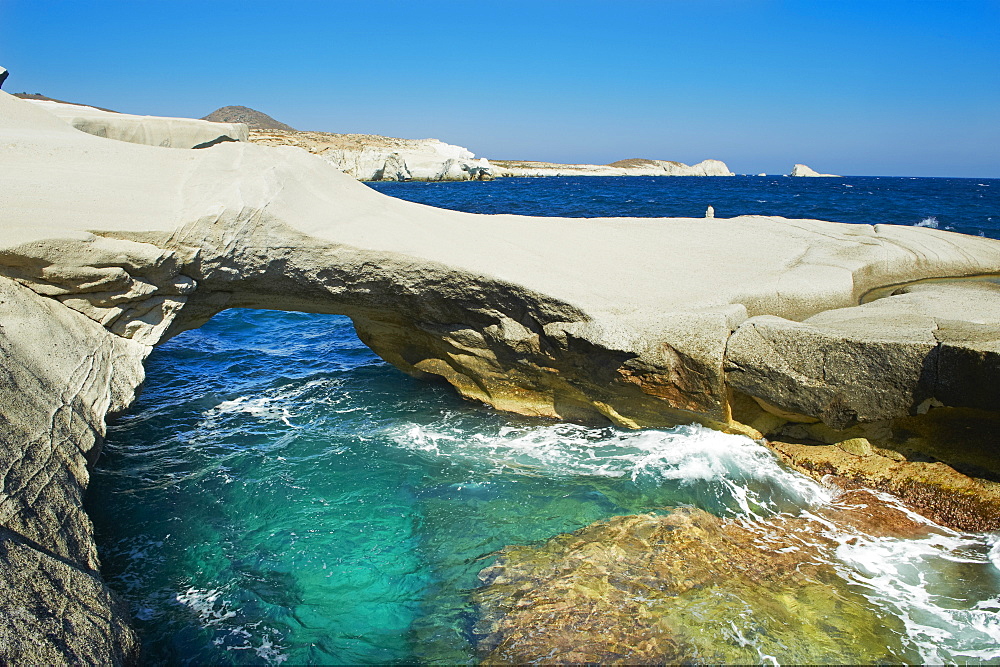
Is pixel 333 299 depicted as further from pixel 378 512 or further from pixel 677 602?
pixel 677 602

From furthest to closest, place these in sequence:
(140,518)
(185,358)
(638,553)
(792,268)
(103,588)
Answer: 1. (185,358)
2. (792,268)
3. (140,518)
4. (638,553)
5. (103,588)

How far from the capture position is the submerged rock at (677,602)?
3777 millimetres

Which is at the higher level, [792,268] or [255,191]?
[255,191]

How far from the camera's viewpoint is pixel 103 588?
354 centimetres

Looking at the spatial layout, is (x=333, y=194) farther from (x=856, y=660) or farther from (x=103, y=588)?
(x=856, y=660)

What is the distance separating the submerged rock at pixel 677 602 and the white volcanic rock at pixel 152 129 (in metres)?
8.29

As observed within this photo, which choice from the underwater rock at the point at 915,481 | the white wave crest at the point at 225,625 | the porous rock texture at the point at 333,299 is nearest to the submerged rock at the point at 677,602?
the underwater rock at the point at 915,481

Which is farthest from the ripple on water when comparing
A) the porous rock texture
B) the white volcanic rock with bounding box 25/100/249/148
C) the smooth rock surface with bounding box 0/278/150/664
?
the white volcanic rock with bounding box 25/100/249/148

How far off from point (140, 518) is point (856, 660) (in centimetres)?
555

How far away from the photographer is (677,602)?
13.6 feet

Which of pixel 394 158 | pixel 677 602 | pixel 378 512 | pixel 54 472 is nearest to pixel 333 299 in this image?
pixel 378 512

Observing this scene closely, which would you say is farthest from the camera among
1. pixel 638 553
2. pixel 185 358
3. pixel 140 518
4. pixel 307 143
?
pixel 307 143

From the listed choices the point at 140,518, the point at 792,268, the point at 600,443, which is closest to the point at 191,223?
Answer: the point at 140,518

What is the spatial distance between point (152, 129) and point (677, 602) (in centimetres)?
954
